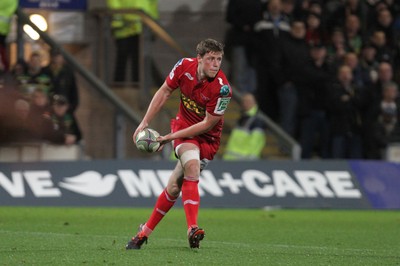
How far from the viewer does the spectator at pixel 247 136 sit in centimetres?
1842

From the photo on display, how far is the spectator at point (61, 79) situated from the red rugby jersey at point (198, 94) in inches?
258

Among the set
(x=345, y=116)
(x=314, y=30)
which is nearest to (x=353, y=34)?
(x=314, y=30)

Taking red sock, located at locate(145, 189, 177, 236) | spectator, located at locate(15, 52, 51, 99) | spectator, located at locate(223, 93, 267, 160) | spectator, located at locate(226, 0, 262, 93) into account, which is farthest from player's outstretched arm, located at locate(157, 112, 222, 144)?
spectator, located at locate(226, 0, 262, 93)

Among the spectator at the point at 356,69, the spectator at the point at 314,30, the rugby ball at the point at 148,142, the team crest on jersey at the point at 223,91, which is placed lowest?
the spectator at the point at 356,69

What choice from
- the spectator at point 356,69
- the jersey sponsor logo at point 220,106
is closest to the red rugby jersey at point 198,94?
the jersey sponsor logo at point 220,106

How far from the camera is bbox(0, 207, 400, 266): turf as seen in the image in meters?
9.86

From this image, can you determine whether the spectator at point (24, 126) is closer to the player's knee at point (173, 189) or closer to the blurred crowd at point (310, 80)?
the blurred crowd at point (310, 80)

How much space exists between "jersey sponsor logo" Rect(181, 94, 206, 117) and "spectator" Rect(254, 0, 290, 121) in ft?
29.0

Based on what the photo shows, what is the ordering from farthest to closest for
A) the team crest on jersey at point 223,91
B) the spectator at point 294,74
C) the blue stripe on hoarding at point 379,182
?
the spectator at point 294,74 < the blue stripe on hoarding at point 379,182 < the team crest on jersey at point 223,91

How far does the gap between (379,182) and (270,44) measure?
10.0ft

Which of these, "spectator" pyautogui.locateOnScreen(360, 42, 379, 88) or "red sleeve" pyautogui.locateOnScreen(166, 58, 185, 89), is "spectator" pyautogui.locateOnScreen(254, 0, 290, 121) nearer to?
"spectator" pyautogui.locateOnScreen(360, 42, 379, 88)

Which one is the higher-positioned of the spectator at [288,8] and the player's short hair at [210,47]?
the player's short hair at [210,47]

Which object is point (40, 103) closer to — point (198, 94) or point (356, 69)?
point (356, 69)

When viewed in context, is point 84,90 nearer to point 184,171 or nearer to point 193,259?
point 184,171
